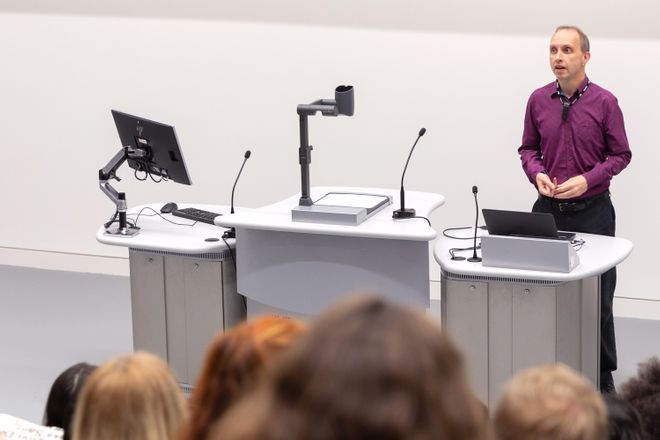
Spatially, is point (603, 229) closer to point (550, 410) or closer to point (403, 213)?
point (403, 213)

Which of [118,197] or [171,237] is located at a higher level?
[118,197]

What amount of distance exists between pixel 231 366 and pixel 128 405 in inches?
9.6

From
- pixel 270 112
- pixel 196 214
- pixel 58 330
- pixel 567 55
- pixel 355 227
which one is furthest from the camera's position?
pixel 270 112

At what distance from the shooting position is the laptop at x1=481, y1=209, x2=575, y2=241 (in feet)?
13.6

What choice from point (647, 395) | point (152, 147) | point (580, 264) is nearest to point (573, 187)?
point (580, 264)

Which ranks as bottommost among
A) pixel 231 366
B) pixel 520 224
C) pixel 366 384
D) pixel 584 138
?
pixel 520 224

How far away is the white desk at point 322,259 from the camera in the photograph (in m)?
4.41

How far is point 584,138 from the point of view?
16.0 feet

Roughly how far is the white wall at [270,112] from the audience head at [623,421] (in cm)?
411

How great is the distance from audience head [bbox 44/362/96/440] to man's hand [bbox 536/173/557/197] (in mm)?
2860

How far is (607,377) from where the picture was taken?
194 inches

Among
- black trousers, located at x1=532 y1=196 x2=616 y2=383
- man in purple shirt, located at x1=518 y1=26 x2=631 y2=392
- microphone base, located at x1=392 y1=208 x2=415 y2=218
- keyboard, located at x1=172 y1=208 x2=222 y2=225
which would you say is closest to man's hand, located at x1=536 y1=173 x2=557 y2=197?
man in purple shirt, located at x1=518 y1=26 x2=631 y2=392

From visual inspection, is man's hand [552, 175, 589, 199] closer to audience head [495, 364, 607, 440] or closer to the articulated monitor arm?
the articulated monitor arm

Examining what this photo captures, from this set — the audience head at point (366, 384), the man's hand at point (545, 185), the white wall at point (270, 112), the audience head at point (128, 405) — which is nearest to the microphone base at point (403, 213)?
the man's hand at point (545, 185)
